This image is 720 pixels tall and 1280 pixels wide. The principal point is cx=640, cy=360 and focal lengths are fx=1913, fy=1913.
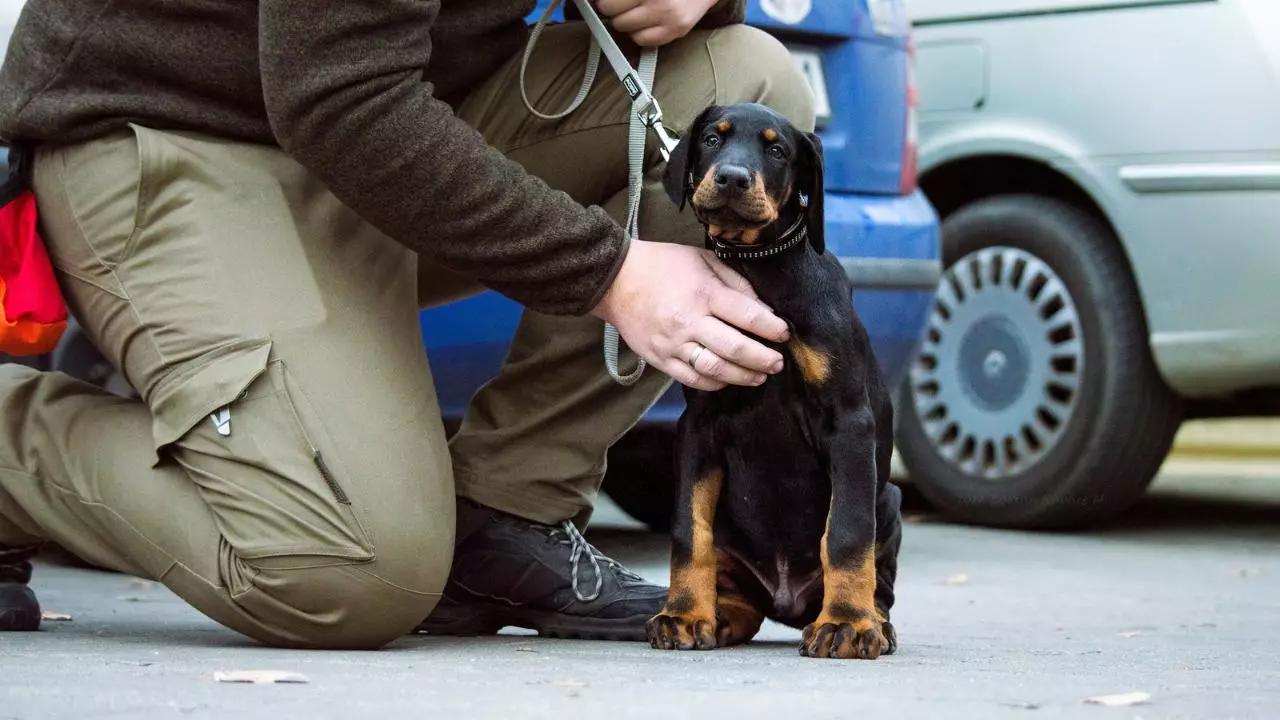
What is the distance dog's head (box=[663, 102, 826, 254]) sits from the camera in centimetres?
306

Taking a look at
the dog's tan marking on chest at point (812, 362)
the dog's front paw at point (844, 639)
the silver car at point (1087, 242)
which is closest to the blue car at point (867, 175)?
the silver car at point (1087, 242)

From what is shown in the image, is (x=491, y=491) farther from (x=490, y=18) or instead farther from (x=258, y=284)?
(x=490, y=18)

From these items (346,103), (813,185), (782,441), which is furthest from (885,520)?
(346,103)

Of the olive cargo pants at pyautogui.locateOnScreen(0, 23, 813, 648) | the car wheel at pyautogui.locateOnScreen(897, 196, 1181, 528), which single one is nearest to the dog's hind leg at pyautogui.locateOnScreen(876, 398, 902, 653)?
the olive cargo pants at pyautogui.locateOnScreen(0, 23, 813, 648)

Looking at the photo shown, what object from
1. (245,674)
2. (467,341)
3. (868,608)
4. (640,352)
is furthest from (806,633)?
(467,341)

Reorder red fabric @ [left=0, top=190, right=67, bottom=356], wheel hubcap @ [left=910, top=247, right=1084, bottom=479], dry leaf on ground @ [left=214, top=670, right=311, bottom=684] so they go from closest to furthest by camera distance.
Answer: dry leaf on ground @ [left=214, top=670, right=311, bottom=684] < red fabric @ [left=0, top=190, right=67, bottom=356] < wheel hubcap @ [left=910, top=247, right=1084, bottom=479]

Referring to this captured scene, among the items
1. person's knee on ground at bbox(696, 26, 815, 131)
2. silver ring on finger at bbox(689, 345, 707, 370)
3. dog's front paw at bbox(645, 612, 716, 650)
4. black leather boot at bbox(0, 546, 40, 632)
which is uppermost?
person's knee on ground at bbox(696, 26, 815, 131)

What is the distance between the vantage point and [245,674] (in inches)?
106

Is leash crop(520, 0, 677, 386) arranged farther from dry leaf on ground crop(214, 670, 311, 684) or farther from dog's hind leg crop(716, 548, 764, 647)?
dry leaf on ground crop(214, 670, 311, 684)

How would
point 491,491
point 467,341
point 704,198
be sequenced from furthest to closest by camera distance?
1. point 467,341
2. point 491,491
3. point 704,198

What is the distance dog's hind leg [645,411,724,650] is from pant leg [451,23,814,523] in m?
0.36

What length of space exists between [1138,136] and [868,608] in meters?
2.95

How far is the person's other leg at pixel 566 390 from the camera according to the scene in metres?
3.51

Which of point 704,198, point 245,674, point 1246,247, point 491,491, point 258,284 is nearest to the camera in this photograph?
point 245,674
